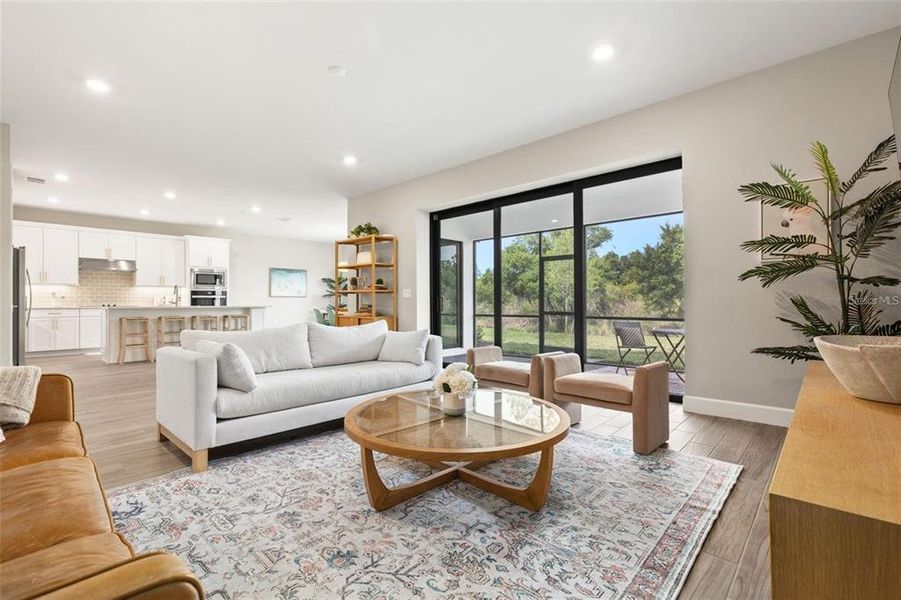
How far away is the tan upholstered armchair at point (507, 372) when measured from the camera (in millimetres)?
3414

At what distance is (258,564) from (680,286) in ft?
16.3

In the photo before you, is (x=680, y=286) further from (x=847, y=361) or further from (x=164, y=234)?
(x=164, y=234)

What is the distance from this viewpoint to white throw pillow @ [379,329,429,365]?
394 centimetres

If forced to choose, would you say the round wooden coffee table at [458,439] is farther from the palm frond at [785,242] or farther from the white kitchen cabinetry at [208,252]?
the white kitchen cabinetry at [208,252]

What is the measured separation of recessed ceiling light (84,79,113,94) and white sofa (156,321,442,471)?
2172 millimetres

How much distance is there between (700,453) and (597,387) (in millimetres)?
736

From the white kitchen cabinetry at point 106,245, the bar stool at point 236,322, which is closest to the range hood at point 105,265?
the white kitchen cabinetry at point 106,245

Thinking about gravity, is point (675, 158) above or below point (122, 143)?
below

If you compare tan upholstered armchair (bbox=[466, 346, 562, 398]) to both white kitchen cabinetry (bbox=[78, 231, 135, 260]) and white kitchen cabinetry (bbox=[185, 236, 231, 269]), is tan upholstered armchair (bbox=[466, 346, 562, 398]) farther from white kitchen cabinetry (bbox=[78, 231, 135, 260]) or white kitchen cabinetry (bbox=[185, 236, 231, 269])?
white kitchen cabinetry (bbox=[78, 231, 135, 260])

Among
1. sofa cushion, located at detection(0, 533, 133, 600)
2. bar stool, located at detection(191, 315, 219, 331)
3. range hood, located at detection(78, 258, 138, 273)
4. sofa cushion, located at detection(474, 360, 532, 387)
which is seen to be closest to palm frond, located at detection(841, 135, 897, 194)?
sofa cushion, located at detection(474, 360, 532, 387)

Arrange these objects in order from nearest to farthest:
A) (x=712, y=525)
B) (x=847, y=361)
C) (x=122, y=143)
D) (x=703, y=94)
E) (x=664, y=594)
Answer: (x=847, y=361)
(x=664, y=594)
(x=712, y=525)
(x=703, y=94)
(x=122, y=143)

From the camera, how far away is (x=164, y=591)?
0.65 meters

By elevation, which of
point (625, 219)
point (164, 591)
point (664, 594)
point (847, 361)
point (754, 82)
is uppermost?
point (754, 82)

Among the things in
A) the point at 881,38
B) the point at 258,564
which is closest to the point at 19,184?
the point at 258,564
